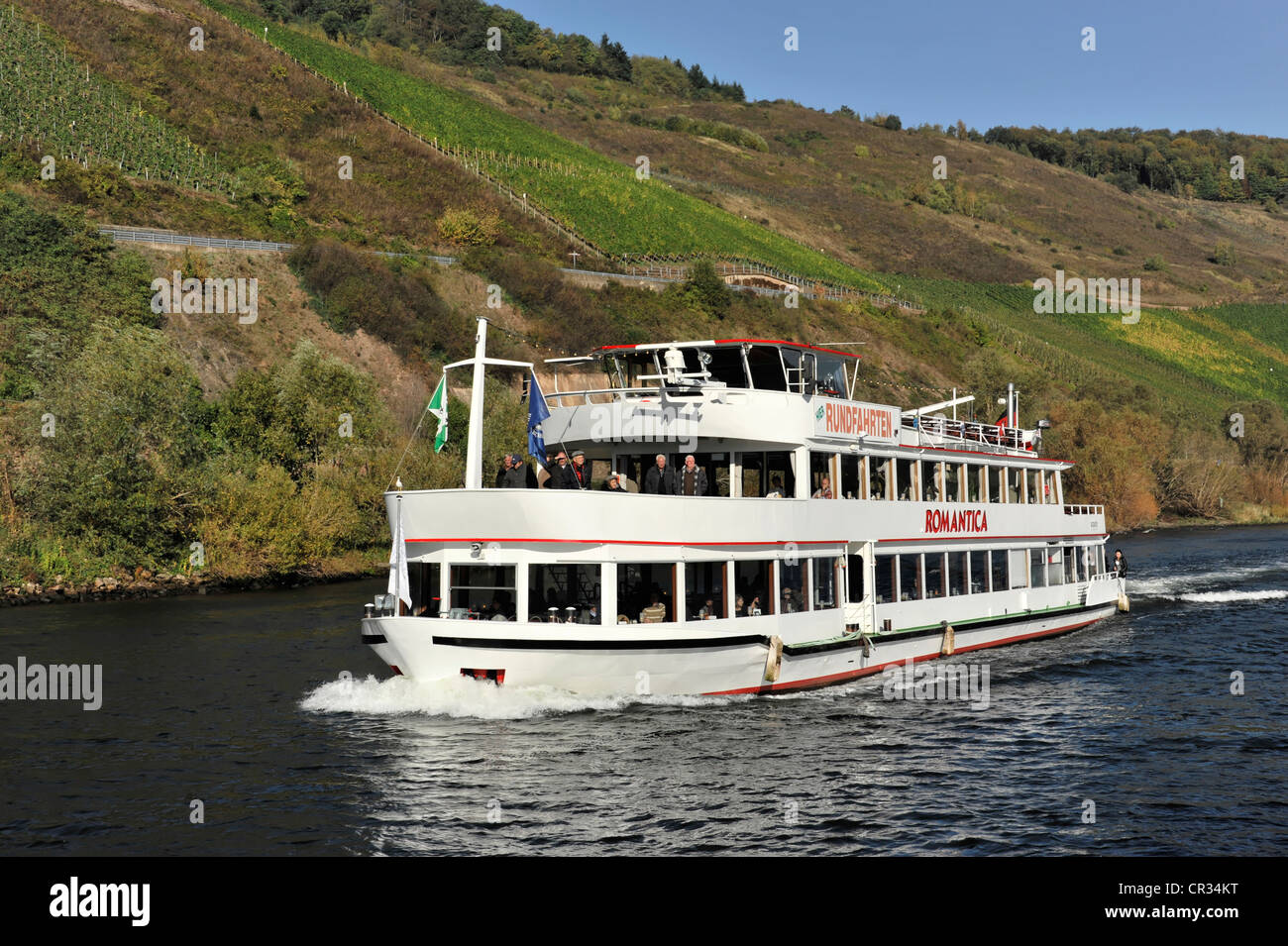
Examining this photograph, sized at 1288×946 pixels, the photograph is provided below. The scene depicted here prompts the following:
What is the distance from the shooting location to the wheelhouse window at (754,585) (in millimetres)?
22844

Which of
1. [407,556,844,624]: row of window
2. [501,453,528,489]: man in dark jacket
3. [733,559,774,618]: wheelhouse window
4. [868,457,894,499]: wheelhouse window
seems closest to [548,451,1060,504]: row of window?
[868,457,894,499]: wheelhouse window

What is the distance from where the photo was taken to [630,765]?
58.1 feet

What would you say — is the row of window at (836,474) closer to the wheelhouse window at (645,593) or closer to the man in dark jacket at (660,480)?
the man in dark jacket at (660,480)

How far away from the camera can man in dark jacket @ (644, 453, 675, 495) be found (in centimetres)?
2228

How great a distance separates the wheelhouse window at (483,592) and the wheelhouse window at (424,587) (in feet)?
Answer: 1.58

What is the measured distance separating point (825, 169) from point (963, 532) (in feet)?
577

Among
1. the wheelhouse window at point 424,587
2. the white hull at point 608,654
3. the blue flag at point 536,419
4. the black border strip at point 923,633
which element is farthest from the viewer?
the black border strip at point 923,633

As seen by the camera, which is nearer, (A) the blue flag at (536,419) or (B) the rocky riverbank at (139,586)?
(A) the blue flag at (536,419)

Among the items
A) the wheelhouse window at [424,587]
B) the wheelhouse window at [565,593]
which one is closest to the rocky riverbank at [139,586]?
the wheelhouse window at [424,587]
